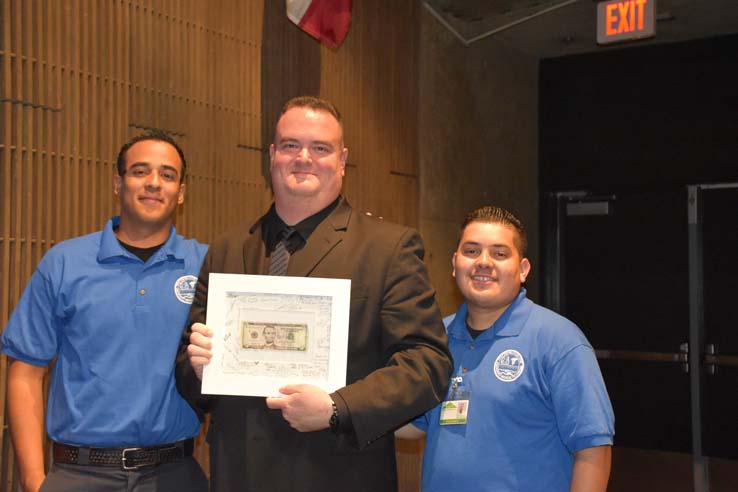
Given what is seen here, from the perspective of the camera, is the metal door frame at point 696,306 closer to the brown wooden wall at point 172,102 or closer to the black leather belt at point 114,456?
the brown wooden wall at point 172,102

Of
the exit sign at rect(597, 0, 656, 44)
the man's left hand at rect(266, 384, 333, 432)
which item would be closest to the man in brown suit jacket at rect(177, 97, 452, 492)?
the man's left hand at rect(266, 384, 333, 432)

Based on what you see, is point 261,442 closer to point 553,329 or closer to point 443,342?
point 443,342

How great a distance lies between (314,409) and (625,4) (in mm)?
4481

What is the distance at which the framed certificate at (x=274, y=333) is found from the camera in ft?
6.39

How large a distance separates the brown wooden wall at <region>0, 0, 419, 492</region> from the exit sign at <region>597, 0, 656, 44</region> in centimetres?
166

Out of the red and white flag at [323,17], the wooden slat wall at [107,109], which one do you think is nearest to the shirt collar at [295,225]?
the wooden slat wall at [107,109]

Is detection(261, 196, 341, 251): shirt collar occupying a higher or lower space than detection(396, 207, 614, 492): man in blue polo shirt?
higher

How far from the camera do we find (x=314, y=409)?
1.85m

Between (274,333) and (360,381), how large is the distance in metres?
0.25

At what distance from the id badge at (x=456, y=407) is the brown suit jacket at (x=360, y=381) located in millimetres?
326

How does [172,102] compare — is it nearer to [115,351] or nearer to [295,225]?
[115,351]

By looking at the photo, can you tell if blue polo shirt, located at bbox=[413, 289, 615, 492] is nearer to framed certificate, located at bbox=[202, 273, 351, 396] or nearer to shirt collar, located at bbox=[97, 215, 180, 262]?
framed certificate, located at bbox=[202, 273, 351, 396]

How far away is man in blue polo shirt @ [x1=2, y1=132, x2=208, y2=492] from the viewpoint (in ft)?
7.89

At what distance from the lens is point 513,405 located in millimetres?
2336
